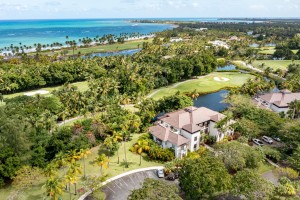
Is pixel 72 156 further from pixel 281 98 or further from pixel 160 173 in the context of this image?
pixel 281 98

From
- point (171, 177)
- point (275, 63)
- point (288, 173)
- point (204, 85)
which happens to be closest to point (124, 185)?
point (171, 177)

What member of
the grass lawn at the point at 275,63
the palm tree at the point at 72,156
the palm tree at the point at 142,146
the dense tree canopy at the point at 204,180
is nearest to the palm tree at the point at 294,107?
the dense tree canopy at the point at 204,180

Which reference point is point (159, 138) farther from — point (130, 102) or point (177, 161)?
point (130, 102)

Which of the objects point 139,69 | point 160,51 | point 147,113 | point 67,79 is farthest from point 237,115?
point 160,51

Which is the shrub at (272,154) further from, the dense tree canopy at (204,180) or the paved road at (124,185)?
the paved road at (124,185)

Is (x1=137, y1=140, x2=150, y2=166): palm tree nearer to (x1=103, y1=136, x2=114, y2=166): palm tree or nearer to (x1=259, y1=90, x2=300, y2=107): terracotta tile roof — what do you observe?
(x1=103, y1=136, x2=114, y2=166): palm tree
